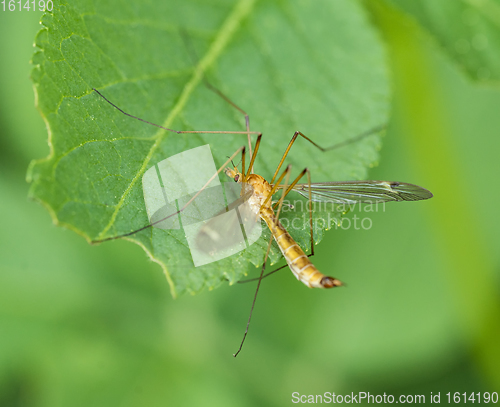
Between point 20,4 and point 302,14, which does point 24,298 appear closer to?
point 20,4

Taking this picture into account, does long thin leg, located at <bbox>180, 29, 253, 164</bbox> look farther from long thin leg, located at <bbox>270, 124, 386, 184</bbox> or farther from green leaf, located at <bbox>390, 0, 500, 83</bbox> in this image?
green leaf, located at <bbox>390, 0, 500, 83</bbox>

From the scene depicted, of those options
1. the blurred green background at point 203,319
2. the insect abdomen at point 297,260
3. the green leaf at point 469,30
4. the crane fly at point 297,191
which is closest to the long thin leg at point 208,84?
the crane fly at point 297,191

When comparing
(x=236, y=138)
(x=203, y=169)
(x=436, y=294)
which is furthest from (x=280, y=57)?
(x=436, y=294)

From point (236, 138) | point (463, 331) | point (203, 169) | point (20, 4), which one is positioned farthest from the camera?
point (463, 331)

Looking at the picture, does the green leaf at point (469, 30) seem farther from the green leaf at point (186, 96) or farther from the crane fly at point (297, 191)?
the crane fly at point (297, 191)

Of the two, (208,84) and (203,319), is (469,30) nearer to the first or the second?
(208,84)

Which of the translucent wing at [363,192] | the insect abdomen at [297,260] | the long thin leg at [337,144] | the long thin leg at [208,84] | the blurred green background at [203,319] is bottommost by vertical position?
the blurred green background at [203,319]
